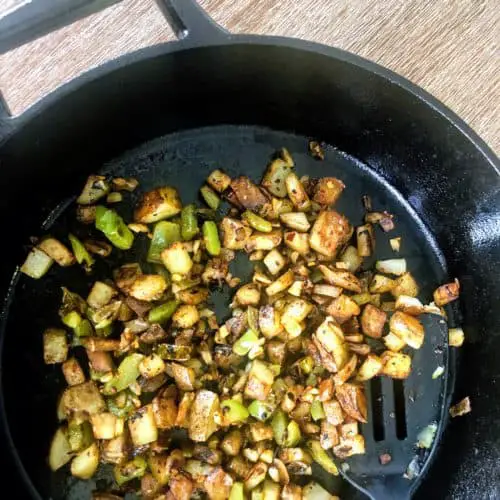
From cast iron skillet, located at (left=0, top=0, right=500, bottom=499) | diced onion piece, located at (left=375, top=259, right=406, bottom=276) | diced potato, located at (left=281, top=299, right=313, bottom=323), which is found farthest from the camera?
diced onion piece, located at (left=375, top=259, right=406, bottom=276)

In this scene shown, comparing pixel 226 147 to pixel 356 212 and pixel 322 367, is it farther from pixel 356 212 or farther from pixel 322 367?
pixel 322 367

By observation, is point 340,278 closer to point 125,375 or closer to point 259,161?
point 259,161

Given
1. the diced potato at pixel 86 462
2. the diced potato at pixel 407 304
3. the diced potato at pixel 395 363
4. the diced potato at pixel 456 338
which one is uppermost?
the diced potato at pixel 86 462

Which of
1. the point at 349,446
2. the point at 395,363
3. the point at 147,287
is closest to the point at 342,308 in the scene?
Result: the point at 395,363

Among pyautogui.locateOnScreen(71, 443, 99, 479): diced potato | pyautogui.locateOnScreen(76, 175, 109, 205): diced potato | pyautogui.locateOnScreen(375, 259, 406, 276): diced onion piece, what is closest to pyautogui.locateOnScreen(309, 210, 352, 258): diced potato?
pyautogui.locateOnScreen(375, 259, 406, 276): diced onion piece

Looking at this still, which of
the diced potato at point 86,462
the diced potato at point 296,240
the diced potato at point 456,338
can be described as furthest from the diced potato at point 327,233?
the diced potato at point 86,462

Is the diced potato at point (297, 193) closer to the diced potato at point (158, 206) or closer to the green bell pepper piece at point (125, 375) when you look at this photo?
the diced potato at point (158, 206)

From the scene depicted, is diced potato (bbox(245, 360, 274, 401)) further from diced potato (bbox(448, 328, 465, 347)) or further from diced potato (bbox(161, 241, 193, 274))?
diced potato (bbox(448, 328, 465, 347))
